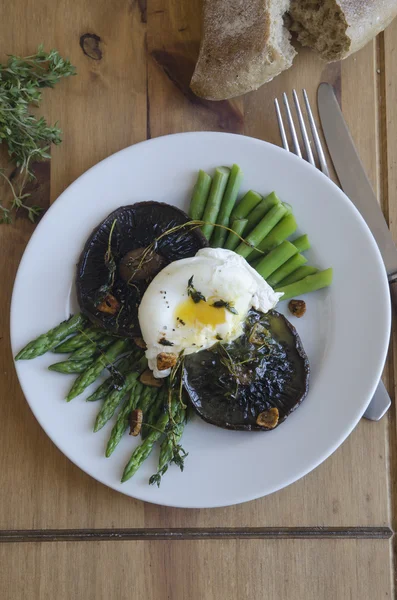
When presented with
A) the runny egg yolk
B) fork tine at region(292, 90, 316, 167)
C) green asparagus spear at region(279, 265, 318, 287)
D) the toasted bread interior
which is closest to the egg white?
the runny egg yolk

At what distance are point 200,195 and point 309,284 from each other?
0.78 meters

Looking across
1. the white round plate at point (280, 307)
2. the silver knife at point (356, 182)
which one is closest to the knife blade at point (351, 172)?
the silver knife at point (356, 182)

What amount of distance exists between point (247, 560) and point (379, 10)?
3179 mm

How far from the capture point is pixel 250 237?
312 cm

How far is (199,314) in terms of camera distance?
2840 millimetres

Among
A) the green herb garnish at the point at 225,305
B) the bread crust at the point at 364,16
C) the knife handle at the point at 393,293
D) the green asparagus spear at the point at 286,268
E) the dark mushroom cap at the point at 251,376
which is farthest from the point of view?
the knife handle at the point at 393,293

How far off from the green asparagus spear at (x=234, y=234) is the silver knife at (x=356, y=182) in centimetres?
70

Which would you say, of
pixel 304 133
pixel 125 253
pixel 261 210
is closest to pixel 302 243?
pixel 261 210

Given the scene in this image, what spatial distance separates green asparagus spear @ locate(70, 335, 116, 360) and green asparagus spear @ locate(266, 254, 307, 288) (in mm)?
952

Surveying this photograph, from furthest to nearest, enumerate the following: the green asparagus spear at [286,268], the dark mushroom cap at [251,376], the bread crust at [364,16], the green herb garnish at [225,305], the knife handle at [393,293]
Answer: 1. the knife handle at [393,293]
2. the green asparagus spear at [286,268]
3. the bread crust at [364,16]
4. the dark mushroom cap at [251,376]
5. the green herb garnish at [225,305]

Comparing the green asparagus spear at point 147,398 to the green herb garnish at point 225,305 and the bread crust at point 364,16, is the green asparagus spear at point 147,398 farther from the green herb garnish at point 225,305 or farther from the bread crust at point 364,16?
the bread crust at point 364,16

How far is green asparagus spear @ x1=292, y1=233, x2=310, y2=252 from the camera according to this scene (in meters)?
3.13

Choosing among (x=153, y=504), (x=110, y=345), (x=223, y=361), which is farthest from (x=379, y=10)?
(x=153, y=504)

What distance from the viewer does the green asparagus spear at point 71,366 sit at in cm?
303
